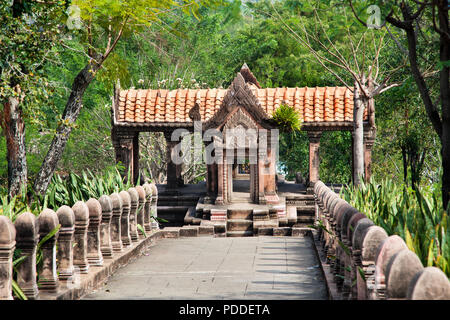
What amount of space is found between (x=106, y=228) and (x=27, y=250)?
3396 mm

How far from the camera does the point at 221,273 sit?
9.91 meters

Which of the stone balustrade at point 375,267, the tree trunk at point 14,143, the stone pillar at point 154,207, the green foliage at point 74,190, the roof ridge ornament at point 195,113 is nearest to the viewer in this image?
the stone balustrade at point 375,267

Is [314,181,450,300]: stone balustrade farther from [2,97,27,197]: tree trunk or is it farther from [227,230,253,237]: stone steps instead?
[227,230,253,237]: stone steps

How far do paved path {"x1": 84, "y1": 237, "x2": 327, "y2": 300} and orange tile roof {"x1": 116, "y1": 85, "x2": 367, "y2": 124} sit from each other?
20.9 ft

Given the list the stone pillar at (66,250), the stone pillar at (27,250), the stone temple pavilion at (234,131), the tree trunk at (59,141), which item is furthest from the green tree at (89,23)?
the stone pillar at (27,250)

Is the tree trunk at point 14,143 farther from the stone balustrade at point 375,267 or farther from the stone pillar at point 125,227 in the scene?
the stone balustrade at point 375,267

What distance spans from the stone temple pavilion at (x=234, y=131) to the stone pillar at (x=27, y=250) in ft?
33.5

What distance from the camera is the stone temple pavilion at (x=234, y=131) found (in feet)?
59.6

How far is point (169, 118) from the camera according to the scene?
20.1 meters

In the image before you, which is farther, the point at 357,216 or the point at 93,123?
the point at 93,123
